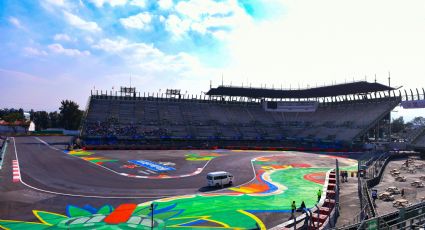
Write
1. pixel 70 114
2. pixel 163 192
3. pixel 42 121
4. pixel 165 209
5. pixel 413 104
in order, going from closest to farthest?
pixel 165 209
pixel 163 192
pixel 413 104
pixel 70 114
pixel 42 121

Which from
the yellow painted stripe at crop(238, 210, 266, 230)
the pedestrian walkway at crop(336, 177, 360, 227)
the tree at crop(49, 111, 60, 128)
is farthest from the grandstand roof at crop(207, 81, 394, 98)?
the tree at crop(49, 111, 60, 128)

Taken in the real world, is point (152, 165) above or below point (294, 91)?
below

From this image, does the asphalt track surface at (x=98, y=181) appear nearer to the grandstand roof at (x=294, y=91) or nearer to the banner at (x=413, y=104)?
the banner at (x=413, y=104)

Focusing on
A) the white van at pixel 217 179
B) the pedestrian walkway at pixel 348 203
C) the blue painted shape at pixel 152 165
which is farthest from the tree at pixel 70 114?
the pedestrian walkway at pixel 348 203

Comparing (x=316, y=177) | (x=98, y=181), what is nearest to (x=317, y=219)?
(x=316, y=177)

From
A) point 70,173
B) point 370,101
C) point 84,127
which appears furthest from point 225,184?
point 370,101

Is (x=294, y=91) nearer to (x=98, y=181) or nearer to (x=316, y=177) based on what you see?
(x=316, y=177)

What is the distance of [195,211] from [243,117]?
82414 mm

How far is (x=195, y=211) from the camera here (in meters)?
25.5

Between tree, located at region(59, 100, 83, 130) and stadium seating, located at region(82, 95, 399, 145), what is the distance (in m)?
31.1

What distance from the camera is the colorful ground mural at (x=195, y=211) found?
2178cm

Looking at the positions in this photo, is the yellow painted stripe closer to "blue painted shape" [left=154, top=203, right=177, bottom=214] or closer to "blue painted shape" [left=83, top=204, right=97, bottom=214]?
"blue painted shape" [left=154, top=203, right=177, bottom=214]

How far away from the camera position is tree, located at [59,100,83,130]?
403 feet

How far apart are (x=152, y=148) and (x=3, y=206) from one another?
49.2m
